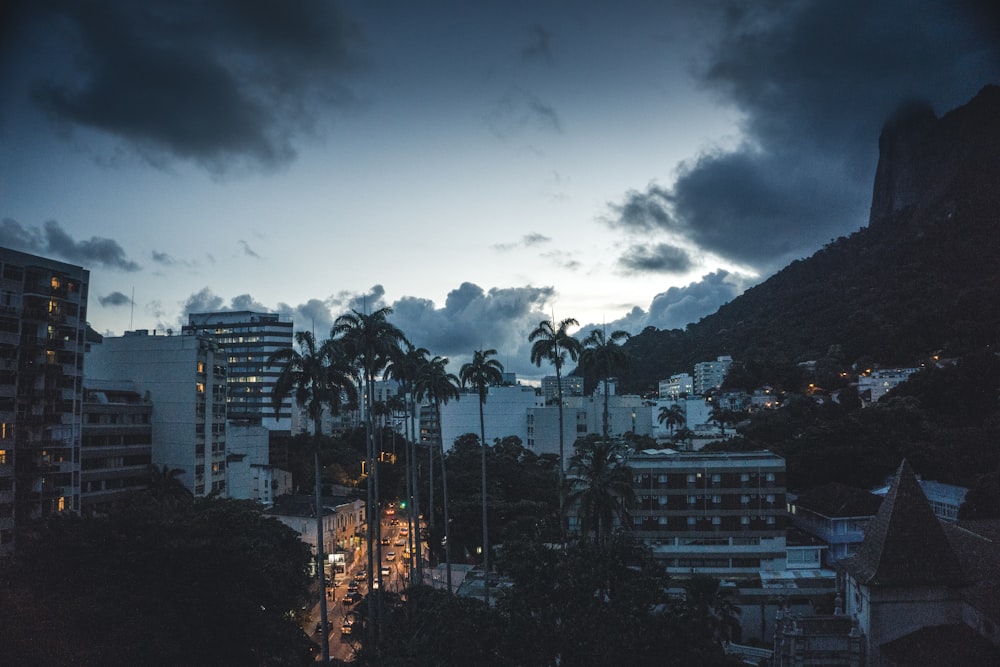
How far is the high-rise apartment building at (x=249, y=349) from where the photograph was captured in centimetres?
13388

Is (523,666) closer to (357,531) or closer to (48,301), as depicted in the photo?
(48,301)

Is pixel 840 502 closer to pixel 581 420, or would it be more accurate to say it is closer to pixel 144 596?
pixel 144 596

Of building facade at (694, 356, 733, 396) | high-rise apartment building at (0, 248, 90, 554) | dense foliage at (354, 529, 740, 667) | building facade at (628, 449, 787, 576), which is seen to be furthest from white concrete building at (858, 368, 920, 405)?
high-rise apartment building at (0, 248, 90, 554)

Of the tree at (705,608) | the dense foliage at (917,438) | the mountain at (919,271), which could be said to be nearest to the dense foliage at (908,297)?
the mountain at (919,271)

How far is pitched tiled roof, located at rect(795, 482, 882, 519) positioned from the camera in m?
48.4

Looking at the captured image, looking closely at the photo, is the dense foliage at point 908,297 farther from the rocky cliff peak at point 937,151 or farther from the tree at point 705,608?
the tree at point 705,608

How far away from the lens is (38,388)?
4878 centimetres

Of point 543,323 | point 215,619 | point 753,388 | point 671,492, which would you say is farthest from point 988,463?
point 753,388

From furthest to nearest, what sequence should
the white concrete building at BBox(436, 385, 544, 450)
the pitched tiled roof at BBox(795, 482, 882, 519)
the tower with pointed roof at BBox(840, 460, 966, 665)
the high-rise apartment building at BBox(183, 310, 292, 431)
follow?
the high-rise apartment building at BBox(183, 310, 292, 431) → the white concrete building at BBox(436, 385, 544, 450) → the pitched tiled roof at BBox(795, 482, 882, 519) → the tower with pointed roof at BBox(840, 460, 966, 665)

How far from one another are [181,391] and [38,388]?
50.9ft

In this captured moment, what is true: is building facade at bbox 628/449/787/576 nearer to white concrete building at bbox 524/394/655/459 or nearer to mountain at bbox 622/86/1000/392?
white concrete building at bbox 524/394/655/459

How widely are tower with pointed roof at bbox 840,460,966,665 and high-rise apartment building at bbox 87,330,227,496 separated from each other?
Answer: 60.8m

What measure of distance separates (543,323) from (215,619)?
32.2 m

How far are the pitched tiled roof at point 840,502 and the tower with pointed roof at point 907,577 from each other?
21456mm
